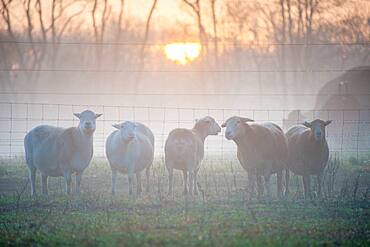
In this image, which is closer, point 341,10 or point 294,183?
point 294,183

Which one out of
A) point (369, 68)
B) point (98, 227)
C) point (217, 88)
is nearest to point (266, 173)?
point (98, 227)

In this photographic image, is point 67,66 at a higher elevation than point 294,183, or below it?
higher

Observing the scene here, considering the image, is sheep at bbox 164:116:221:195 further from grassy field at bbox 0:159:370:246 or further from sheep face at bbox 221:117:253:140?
sheep face at bbox 221:117:253:140

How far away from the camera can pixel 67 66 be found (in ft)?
178

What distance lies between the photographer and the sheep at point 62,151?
17828mm

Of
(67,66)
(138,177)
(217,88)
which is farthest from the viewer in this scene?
(67,66)

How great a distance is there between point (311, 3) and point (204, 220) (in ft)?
108

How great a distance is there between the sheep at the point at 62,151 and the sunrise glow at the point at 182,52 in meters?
27.8

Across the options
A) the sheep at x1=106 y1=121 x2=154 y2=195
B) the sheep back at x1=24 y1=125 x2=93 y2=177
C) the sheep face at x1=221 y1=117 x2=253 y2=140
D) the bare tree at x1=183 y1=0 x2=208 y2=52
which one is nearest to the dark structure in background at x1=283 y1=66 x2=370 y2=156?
the bare tree at x1=183 y1=0 x2=208 y2=52

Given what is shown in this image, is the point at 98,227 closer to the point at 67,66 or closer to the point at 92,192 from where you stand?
the point at 92,192

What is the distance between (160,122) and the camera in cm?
4122

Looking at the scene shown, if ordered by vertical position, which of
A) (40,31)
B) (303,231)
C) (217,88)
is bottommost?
(303,231)

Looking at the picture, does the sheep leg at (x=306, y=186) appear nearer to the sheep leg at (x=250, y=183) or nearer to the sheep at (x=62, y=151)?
the sheep leg at (x=250, y=183)

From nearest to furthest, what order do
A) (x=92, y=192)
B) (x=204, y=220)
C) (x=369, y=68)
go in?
(x=204, y=220), (x=92, y=192), (x=369, y=68)
